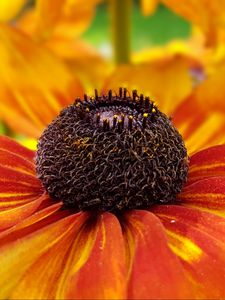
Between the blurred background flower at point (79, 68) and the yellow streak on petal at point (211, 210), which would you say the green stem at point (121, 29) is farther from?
the yellow streak on petal at point (211, 210)

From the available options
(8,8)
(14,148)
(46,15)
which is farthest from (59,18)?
(14,148)

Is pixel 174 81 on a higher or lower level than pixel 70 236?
higher

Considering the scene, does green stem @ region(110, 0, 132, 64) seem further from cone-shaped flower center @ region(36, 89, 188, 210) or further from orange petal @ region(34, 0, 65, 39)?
cone-shaped flower center @ region(36, 89, 188, 210)

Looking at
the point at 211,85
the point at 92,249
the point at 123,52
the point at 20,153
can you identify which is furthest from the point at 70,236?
the point at 123,52

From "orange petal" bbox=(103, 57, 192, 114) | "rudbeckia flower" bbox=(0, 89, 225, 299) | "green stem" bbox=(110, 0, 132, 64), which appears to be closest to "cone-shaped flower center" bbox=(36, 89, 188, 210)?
"rudbeckia flower" bbox=(0, 89, 225, 299)

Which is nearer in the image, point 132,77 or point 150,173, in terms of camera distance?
point 150,173

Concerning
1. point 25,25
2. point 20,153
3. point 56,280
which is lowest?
point 56,280

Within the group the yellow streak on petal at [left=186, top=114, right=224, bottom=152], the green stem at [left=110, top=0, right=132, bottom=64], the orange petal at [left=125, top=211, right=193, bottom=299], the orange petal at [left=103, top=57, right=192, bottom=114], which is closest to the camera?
the orange petal at [left=125, top=211, right=193, bottom=299]

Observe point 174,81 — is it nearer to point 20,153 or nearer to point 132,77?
point 132,77
